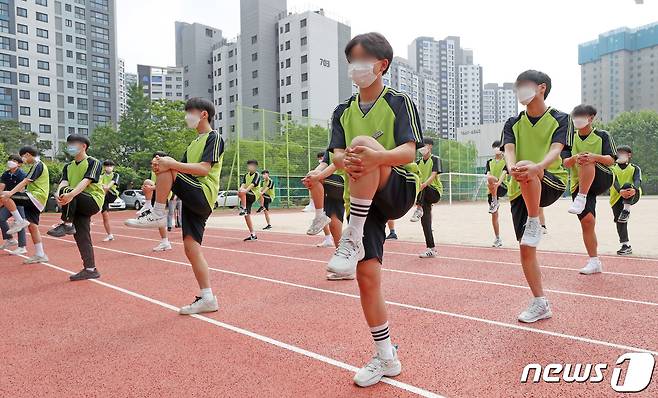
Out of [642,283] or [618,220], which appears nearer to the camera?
[642,283]

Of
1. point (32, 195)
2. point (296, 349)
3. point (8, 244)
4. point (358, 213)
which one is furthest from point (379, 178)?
point (8, 244)

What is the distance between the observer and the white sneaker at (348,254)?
237cm

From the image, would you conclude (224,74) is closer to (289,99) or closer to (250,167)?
(289,99)

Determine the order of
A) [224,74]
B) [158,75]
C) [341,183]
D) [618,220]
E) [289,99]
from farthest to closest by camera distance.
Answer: [158,75], [224,74], [289,99], [618,220], [341,183]

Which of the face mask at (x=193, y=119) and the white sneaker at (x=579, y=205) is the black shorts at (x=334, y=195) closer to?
the face mask at (x=193, y=119)

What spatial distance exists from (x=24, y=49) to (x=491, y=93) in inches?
4443

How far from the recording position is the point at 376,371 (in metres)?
2.67

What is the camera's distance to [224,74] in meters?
70.9

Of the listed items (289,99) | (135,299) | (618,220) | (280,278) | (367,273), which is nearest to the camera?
(367,273)

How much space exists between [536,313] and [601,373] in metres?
1.09

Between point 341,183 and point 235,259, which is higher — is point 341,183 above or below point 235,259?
above

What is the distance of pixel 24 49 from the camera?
6244 centimetres

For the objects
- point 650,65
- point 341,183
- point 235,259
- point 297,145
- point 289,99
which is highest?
point 650,65

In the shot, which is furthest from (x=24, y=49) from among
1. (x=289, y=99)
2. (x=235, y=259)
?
(x=235, y=259)
